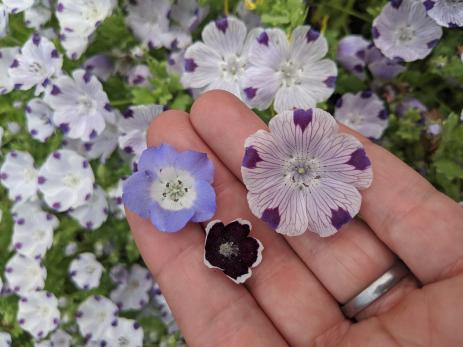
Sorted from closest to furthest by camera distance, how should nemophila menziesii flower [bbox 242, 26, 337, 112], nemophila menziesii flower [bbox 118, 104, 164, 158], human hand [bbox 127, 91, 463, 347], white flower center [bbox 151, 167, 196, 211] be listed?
1. human hand [bbox 127, 91, 463, 347]
2. white flower center [bbox 151, 167, 196, 211]
3. nemophila menziesii flower [bbox 242, 26, 337, 112]
4. nemophila menziesii flower [bbox 118, 104, 164, 158]

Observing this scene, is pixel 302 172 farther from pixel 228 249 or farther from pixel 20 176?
pixel 20 176

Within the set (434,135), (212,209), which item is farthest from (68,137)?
(434,135)

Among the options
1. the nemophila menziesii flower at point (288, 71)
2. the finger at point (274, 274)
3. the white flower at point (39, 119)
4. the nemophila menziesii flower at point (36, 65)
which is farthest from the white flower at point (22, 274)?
the nemophila menziesii flower at point (288, 71)

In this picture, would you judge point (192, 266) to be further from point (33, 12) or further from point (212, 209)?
point (33, 12)

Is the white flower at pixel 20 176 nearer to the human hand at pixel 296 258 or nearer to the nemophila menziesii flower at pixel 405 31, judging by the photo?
the human hand at pixel 296 258

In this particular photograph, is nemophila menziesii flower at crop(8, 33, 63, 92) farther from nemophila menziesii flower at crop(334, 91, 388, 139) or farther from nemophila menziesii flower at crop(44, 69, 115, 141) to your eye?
nemophila menziesii flower at crop(334, 91, 388, 139)

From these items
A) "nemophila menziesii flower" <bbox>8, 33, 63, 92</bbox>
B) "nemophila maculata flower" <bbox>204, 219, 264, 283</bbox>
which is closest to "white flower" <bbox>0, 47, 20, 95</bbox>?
"nemophila menziesii flower" <bbox>8, 33, 63, 92</bbox>
